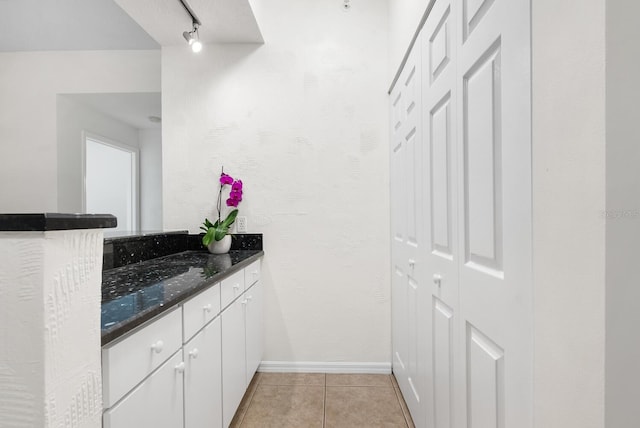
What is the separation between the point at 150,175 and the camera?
4.62 meters

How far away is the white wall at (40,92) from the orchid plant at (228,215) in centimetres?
147

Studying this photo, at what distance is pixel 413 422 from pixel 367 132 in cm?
181

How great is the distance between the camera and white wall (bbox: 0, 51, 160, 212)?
3096 millimetres

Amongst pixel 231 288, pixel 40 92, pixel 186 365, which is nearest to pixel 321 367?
pixel 231 288

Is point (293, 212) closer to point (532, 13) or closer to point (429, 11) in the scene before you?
point (429, 11)

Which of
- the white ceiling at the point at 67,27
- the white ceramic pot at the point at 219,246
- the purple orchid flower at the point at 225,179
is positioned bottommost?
the white ceramic pot at the point at 219,246

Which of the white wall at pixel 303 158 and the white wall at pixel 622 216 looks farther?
the white wall at pixel 303 158

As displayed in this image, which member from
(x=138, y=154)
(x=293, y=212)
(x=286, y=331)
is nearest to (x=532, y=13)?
(x=293, y=212)

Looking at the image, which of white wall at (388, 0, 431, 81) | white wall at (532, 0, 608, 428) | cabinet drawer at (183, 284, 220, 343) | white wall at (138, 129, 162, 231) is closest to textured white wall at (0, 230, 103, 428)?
cabinet drawer at (183, 284, 220, 343)

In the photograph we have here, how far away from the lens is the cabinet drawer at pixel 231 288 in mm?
1551

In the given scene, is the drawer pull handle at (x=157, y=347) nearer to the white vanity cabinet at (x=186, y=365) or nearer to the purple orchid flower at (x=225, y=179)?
the white vanity cabinet at (x=186, y=365)

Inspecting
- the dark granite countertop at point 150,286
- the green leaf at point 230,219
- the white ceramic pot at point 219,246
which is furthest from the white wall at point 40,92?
the dark granite countertop at point 150,286

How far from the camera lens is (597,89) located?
1.66 feet

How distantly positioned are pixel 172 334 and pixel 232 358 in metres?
0.70
